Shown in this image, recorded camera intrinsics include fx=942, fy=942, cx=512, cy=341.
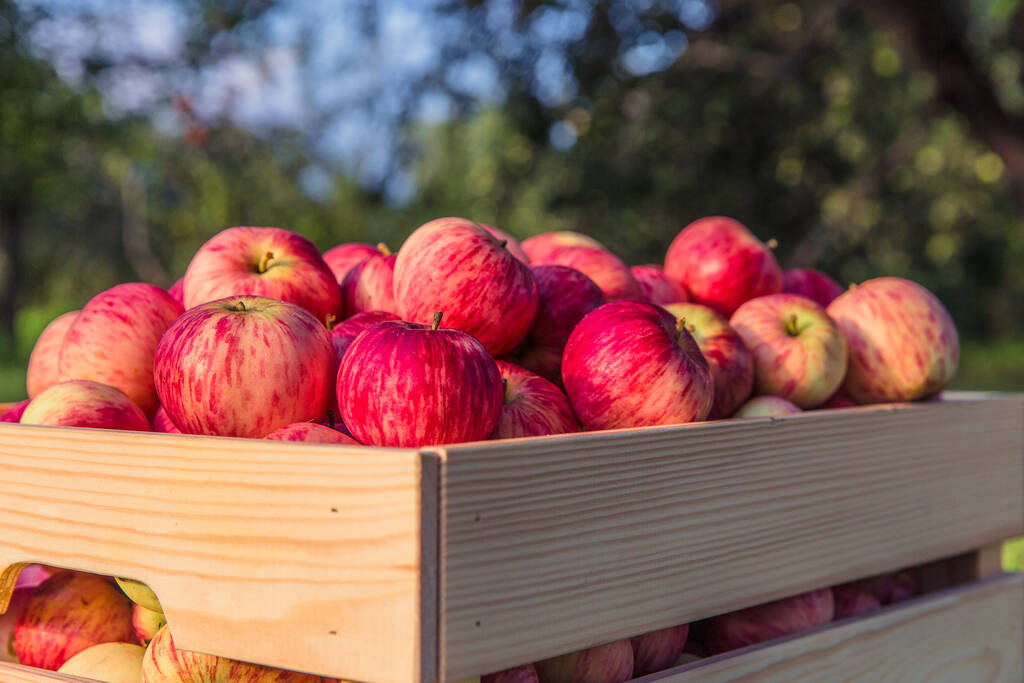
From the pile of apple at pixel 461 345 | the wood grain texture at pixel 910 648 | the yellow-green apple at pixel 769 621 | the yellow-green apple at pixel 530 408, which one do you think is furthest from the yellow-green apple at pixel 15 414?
the yellow-green apple at pixel 769 621

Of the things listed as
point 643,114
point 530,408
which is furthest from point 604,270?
point 643,114

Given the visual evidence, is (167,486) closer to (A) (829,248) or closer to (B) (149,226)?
(A) (829,248)

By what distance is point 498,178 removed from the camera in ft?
34.6

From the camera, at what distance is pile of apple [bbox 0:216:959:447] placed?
115 cm

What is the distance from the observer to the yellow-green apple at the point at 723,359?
161 cm

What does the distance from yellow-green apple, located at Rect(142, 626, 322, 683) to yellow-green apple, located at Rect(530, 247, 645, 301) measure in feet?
2.88

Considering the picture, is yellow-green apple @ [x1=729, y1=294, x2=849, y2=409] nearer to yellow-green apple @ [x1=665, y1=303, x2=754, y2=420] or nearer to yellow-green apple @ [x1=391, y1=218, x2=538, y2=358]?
yellow-green apple @ [x1=665, y1=303, x2=754, y2=420]

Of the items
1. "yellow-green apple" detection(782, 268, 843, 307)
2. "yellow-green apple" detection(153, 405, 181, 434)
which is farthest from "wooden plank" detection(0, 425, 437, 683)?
"yellow-green apple" detection(782, 268, 843, 307)

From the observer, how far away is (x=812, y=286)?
2174 millimetres

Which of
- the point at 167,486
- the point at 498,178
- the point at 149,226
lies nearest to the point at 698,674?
the point at 167,486

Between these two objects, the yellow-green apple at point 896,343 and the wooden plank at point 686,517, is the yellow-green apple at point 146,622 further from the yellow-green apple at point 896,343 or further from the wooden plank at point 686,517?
the yellow-green apple at point 896,343

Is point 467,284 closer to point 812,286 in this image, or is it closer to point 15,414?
point 15,414

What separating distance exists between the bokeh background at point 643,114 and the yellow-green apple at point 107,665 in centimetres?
463

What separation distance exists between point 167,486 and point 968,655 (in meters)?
1.42
